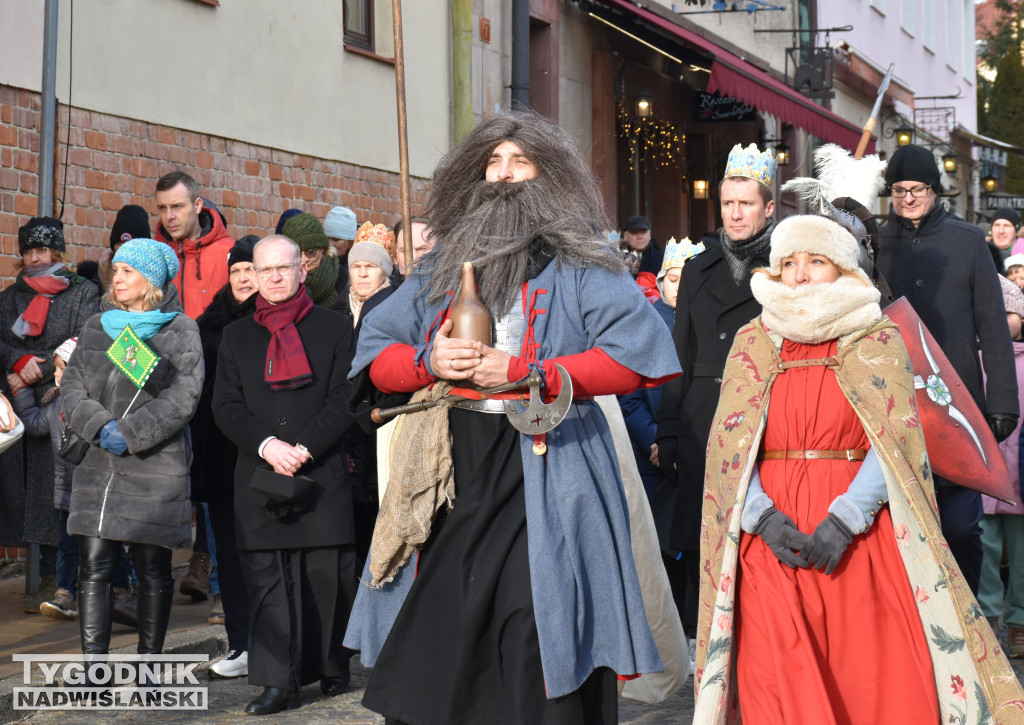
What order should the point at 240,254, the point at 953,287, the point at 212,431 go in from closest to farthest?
the point at 953,287 < the point at 212,431 < the point at 240,254

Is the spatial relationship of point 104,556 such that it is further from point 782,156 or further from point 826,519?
point 782,156

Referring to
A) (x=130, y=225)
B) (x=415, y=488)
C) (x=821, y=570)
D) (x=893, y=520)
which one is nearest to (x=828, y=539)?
(x=821, y=570)

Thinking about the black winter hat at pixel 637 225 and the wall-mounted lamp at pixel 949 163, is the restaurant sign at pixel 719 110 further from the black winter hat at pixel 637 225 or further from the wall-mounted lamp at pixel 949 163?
the wall-mounted lamp at pixel 949 163

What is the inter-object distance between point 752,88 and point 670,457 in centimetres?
1211

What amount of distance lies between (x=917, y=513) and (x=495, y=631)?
1.38m

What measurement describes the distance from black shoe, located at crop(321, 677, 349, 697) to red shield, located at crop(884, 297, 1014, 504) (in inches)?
108

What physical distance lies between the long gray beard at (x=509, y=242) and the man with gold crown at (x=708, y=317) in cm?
200

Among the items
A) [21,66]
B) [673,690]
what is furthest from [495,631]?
[21,66]

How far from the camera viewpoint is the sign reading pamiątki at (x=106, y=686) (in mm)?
6441

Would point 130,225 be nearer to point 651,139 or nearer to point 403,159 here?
→ point 403,159

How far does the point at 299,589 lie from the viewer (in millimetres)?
6637

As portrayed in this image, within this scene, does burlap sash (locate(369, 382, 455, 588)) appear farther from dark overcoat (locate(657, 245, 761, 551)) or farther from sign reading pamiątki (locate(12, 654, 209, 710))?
sign reading pamiątki (locate(12, 654, 209, 710))

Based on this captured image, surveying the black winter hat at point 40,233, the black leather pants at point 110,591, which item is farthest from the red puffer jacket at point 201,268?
the black leather pants at point 110,591

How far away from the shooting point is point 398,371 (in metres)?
4.48
